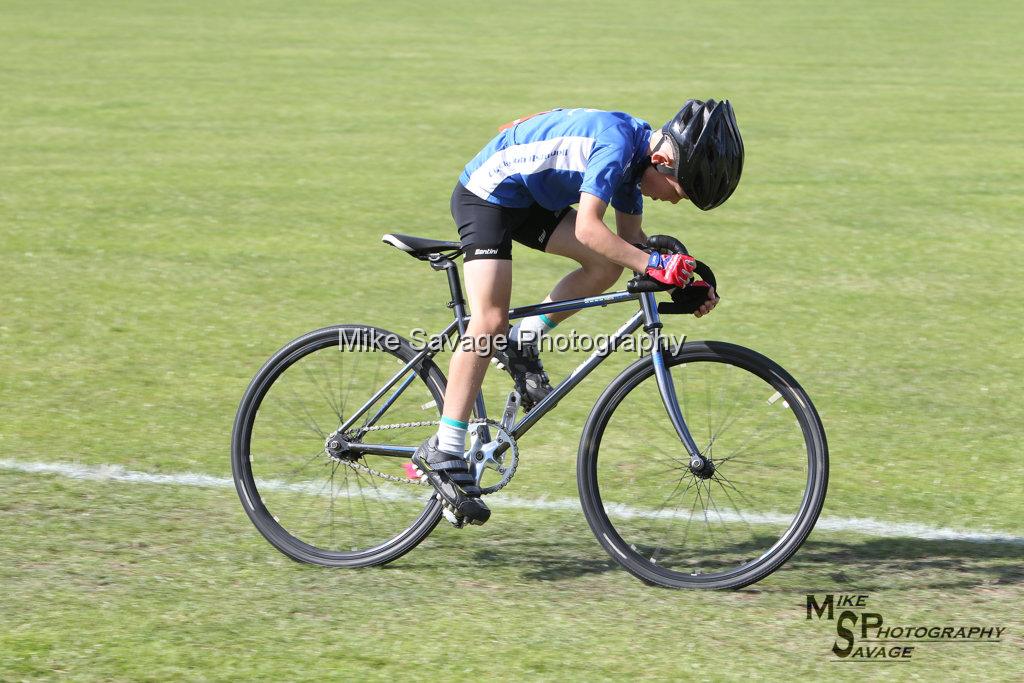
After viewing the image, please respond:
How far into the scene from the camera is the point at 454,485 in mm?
5164

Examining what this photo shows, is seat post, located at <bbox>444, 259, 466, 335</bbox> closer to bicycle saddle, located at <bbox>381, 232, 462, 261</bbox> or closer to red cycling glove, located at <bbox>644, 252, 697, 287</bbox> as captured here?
bicycle saddle, located at <bbox>381, 232, 462, 261</bbox>

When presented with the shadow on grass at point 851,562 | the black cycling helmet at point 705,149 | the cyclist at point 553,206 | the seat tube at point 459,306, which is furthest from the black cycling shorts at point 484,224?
the shadow on grass at point 851,562

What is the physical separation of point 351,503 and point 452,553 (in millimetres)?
602

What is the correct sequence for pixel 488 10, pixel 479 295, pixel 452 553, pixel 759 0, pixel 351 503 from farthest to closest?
1. pixel 759 0
2. pixel 488 10
3. pixel 351 503
4. pixel 452 553
5. pixel 479 295

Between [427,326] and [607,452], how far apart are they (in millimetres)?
2944

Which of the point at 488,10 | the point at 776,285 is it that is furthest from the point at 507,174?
the point at 488,10

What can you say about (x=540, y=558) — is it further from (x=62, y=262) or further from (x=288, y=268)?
(x=62, y=262)

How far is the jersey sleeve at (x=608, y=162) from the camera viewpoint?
477 centimetres

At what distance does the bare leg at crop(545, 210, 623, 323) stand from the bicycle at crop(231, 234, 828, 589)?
0.99 feet

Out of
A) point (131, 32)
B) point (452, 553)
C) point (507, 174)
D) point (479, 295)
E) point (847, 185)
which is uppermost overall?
point (131, 32)

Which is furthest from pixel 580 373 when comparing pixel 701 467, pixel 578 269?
pixel 701 467

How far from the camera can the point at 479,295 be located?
5.07 metres

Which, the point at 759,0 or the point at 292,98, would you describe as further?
the point at 759,0

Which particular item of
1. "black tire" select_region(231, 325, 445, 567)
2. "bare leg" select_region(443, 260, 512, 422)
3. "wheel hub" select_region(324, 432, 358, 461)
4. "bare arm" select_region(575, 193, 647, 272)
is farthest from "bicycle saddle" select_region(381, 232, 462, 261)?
"wheel hub" select_region(324, 432, 358, 461)
